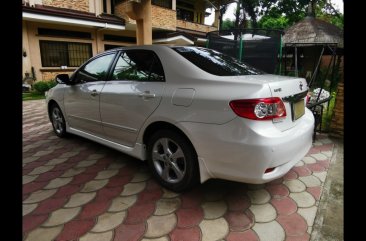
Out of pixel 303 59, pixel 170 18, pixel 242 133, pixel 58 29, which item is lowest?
pixel 242 133

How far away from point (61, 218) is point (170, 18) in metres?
14.3

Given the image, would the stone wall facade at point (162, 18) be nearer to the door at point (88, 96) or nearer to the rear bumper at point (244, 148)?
the door at point (88, 96)

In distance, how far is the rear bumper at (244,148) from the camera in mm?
2055

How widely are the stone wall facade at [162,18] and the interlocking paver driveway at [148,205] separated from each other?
1222 cm

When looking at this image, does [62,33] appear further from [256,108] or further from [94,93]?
[256,108]

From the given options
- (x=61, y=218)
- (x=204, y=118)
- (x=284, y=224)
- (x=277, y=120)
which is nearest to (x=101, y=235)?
(x=61, y=218)

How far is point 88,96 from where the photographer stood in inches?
139

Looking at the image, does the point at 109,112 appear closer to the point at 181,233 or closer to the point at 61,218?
the point at 61,218

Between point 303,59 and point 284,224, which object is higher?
point 303,59

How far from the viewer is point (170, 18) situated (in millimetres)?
14992

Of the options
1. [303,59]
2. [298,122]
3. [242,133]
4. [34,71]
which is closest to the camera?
[242,133]

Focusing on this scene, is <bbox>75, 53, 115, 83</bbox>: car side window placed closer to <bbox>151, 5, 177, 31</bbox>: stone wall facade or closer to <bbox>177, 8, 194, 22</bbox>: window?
<bbox>151, 5, 177, 31</bbox>: stone wall facade

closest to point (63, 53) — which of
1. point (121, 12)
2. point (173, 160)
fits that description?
point (121, 12)

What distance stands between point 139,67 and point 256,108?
1481 millimetres
